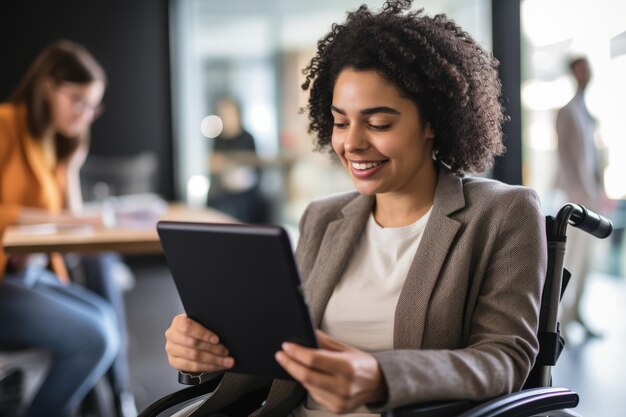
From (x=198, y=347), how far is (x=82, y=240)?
1486 millimetres

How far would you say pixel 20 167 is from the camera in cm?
286

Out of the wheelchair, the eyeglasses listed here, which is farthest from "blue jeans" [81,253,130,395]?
the wheelchair

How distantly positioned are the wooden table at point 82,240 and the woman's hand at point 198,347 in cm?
108

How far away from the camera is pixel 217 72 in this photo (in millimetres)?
7949

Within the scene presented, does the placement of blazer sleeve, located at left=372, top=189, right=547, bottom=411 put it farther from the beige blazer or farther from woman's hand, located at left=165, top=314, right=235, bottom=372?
woman's hand, located at left=165, top=314, right=235, bottom=372

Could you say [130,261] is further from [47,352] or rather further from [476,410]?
[476,410]

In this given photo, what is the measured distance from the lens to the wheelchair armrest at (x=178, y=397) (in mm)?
1430

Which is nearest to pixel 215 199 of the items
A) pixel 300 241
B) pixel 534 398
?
pixel 300 241

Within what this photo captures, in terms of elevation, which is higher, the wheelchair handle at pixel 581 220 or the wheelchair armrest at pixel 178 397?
the wheelchair handle at pixel 581 220

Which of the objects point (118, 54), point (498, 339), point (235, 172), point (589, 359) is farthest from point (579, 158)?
point (118, 54)

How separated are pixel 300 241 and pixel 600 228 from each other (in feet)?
2.19

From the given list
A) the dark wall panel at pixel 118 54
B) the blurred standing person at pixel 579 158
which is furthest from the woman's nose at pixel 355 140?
the dark wall panel at pixel 118 54

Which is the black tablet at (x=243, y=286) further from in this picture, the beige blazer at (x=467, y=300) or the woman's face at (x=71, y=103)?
the woman's face at (x=71, y=103)

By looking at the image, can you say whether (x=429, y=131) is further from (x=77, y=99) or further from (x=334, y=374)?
(x=77, y=99)
